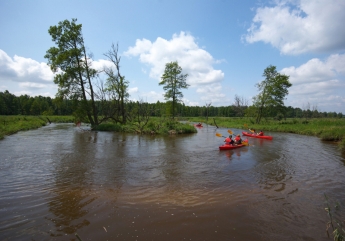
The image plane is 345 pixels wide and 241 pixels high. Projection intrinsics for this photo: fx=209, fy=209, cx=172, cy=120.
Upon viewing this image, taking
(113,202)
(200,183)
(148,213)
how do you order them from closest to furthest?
(148,213) < (113,202) < (200,183)

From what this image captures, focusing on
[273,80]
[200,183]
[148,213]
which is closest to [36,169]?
[148,213]

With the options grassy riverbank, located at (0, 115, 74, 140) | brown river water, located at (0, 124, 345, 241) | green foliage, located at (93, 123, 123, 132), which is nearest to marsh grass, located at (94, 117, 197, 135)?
green foliage, located at (93, 123, 123, 132)

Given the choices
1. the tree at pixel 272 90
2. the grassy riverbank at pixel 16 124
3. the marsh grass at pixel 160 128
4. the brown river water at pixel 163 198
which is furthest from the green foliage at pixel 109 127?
the tree at pixel 272 90

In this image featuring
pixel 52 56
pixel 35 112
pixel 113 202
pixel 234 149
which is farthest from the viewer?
pixel 35 112

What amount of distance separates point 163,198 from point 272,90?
3370 cm

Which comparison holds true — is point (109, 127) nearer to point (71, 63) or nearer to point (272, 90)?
point (71, 63)

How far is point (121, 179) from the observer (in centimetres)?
772

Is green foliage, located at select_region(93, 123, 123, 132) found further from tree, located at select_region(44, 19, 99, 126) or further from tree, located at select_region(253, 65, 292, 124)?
tree, located at select_region(253, 65, 292, 124)

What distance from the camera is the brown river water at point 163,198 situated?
445 cm

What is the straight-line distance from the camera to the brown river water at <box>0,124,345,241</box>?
4449 mm

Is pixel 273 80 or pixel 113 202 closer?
pixel 113 202

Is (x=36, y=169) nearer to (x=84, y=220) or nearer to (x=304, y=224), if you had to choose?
(x=84, y=220)

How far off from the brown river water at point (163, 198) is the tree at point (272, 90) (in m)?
25.6

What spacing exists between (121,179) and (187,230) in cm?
392
